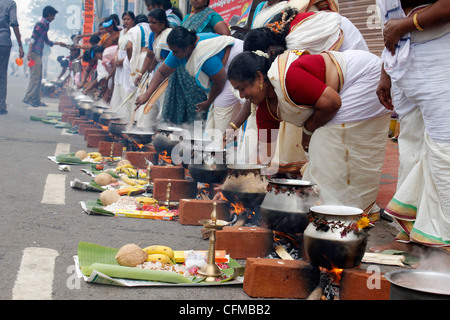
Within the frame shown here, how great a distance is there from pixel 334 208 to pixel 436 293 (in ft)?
3.74

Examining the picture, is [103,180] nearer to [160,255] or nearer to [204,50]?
[204,50]

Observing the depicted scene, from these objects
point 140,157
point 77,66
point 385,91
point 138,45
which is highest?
point 77,66

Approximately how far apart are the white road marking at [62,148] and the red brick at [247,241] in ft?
17.7

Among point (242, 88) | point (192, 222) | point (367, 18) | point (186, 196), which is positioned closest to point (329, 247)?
point (242, 88)

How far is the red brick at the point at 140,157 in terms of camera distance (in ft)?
25.0

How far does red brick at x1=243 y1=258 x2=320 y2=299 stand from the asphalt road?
97mm

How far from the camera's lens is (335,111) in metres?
4.21

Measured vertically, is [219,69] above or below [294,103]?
above

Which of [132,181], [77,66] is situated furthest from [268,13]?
[77,66]

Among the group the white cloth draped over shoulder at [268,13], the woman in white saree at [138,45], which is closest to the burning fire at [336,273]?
the white cloth draped over shoulder at [268,13]

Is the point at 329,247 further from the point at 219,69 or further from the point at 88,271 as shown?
the point at 219,69

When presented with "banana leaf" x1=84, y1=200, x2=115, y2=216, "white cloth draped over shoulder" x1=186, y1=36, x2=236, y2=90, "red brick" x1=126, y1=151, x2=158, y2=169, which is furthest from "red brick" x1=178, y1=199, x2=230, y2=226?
"red brick" x1=126, y1=151, x2=158, y2=169

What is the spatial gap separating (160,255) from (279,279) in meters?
0.79
